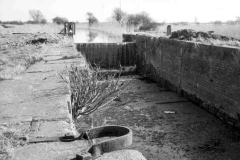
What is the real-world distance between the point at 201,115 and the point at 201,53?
1609mm

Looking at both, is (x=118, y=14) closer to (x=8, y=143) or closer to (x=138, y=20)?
(x=138, y=20)

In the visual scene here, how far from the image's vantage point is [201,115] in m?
7.36

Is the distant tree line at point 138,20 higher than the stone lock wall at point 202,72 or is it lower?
higher

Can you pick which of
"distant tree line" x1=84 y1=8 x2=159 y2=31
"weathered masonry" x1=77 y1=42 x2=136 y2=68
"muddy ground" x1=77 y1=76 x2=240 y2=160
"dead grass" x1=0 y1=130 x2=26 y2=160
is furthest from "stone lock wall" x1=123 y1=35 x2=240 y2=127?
"distant tree line" x1=84 y1=8 x2=159 y2=31

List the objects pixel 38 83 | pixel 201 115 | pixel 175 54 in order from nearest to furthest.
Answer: pixel 38 83 → pixel 201 115 → pixel 175 54

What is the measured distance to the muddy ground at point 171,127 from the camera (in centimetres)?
543

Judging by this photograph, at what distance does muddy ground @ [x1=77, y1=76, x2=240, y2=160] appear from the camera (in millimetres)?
5430

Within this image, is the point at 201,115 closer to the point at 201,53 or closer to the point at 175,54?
the point at 201,53

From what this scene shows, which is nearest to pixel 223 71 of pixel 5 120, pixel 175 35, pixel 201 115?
pixel 201 115

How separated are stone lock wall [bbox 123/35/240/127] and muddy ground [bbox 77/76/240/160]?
283 mm

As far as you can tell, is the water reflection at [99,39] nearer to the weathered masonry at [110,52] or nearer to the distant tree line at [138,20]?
the distant tree line at [138,20]

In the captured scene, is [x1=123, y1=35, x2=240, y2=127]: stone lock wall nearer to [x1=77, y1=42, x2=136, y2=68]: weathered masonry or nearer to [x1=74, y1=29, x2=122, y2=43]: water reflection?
Answer: [x1=77, y1=42, x2=136, y2=68]: weathered masonry

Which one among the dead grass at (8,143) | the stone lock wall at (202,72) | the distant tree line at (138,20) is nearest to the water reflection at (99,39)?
the distant tree line at (138,20)

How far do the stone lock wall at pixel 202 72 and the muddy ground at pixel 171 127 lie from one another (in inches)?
11.1
